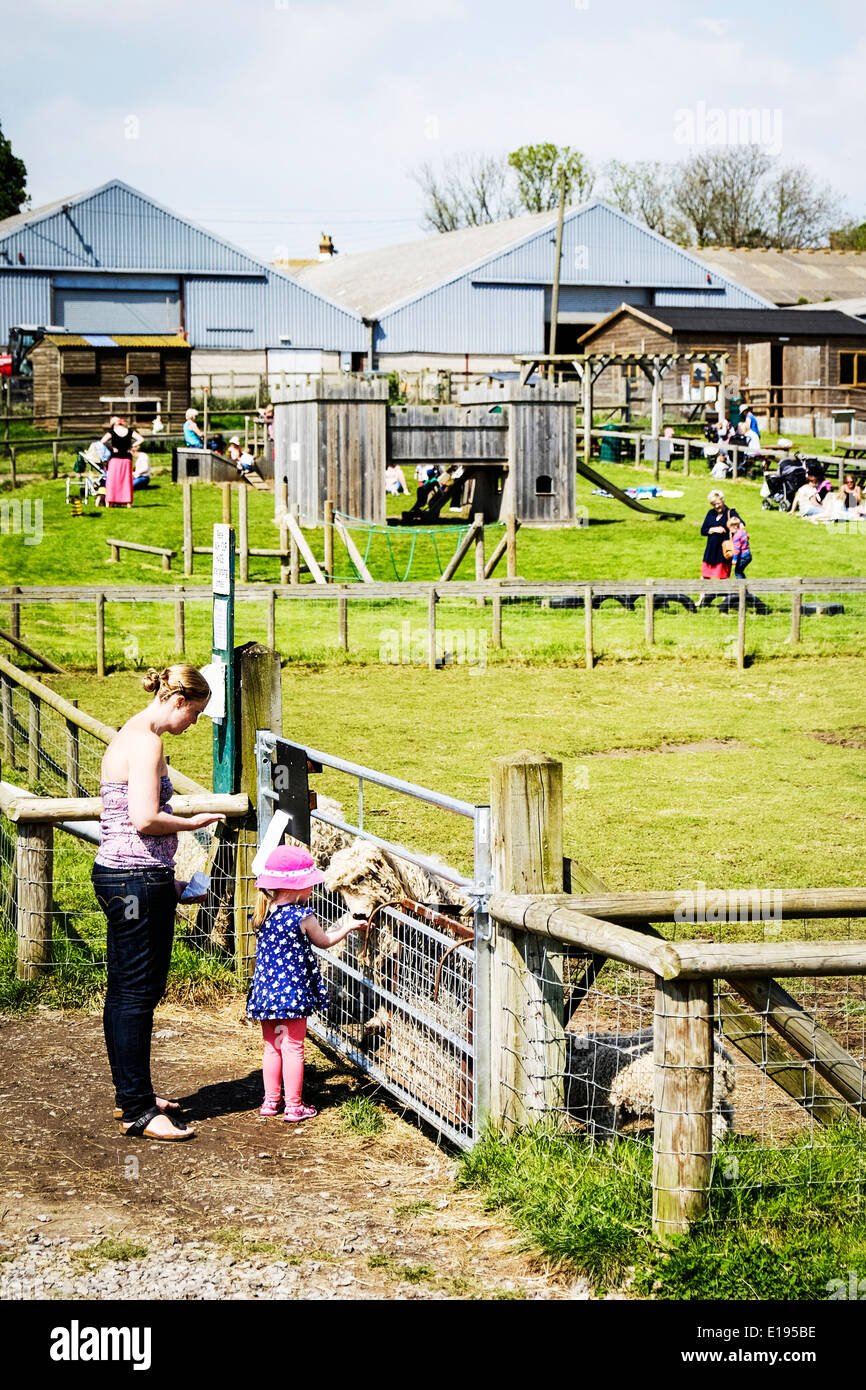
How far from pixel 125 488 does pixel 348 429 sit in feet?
15.4

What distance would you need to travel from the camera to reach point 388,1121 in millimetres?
5871

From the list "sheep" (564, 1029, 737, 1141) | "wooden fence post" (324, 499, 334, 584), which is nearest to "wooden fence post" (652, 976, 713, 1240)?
"sheep" (564, 1029, 737, 1141)

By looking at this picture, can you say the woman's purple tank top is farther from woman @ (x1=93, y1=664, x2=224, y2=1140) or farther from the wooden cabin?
the wooden cabin

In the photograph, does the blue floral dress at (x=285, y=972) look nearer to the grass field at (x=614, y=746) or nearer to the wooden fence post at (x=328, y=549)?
the grass field at (x=614, y=746)

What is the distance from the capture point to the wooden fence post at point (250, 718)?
7180mm

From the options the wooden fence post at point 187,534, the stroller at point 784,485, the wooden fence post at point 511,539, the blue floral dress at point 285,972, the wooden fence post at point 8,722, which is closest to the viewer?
the blue floral dress at point 285,972

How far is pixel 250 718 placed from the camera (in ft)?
23.7

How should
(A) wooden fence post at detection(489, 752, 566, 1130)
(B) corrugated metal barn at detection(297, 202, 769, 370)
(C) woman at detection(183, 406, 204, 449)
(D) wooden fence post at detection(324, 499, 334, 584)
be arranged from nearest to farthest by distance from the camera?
(A) wooden fence post at detection(489, 752, 566, 1130) < (D) wooden fence post at detection(324, 499, 334, 584) < (C) woman at detection(183, 406, 204, 449) < (B) corrugated metal barn at detection(297, 202, 769, 370)

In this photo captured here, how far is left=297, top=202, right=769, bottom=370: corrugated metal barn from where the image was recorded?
5466cm

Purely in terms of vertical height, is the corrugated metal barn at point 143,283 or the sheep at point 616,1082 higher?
the corrugated metal barn at point 143,283

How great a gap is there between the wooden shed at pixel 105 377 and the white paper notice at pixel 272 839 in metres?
37.3
